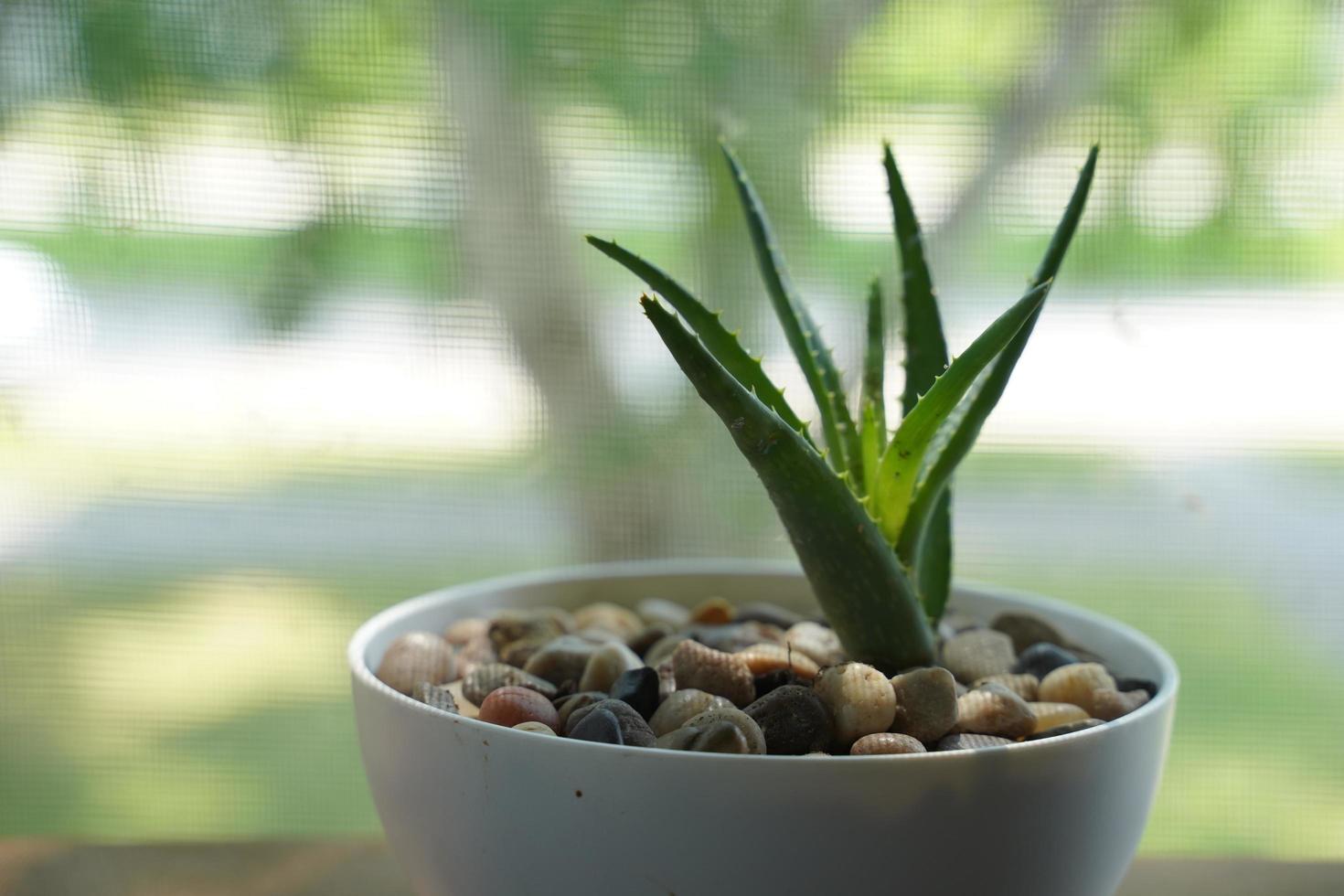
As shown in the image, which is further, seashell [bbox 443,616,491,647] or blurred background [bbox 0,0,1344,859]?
blurred background [bbox 0,0,1344,859]

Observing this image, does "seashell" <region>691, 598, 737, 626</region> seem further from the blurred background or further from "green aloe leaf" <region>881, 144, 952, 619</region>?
the blurred background

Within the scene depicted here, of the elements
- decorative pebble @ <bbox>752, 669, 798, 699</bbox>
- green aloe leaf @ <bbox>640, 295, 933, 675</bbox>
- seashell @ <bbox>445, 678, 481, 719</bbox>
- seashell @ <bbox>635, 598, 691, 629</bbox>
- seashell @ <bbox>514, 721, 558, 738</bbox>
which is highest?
green aloe leaf @ <bbox>640, 295, 933, 675</bbox>

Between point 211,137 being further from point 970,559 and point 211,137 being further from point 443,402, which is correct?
point 970,559

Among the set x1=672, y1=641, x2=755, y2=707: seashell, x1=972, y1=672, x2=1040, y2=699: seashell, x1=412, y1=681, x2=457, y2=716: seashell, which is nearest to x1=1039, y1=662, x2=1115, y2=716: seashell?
x1=972, y1=672, x2=1040, y2=699: seashell

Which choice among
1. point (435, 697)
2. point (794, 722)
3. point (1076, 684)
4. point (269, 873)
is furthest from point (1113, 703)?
point (269, 873)

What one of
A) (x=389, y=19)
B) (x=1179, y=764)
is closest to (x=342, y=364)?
(x=389, y=19)
